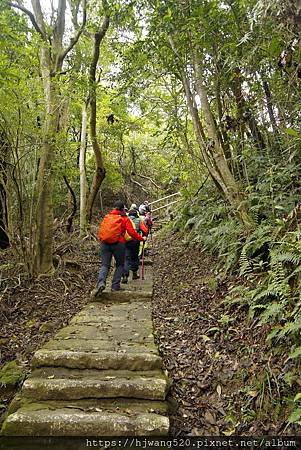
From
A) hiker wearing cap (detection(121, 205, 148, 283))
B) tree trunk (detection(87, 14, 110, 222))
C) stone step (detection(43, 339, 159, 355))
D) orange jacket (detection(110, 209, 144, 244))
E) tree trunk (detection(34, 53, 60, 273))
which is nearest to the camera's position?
stone step (detection(43, 339, 159, 355))

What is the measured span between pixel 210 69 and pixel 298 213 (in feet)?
15.7

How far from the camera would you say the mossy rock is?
4156mm

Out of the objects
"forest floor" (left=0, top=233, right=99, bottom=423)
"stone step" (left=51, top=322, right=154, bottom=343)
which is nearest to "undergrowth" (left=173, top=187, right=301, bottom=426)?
"stone step" (left=51, top=322, right=154, bottom=343)

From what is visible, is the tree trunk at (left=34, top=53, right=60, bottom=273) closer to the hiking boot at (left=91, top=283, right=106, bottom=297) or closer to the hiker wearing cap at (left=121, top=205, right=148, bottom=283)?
the hiking boot at (left=91, top=283, right=106, bottom=297)

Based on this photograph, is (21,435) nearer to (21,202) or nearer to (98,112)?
(21,202)

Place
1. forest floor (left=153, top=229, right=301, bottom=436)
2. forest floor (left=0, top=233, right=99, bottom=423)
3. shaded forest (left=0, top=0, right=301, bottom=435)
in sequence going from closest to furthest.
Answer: forest floor (left=153, top=229, right=301, bottom=436)
shaded forest (left=0, top=0, right=301, bottom=435)
forest floor (left=0, top=233, right=99, bottom=423)

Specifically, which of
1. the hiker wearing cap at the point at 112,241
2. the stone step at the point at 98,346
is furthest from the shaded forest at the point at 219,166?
the hiker wearing cap at the point at 112,241

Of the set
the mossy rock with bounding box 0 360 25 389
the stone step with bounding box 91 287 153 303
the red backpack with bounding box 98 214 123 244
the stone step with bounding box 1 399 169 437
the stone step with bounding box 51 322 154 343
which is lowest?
the stone step with bounding box 1 399 169 437

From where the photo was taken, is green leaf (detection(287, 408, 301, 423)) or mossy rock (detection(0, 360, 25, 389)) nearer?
green leaf (detection(287, 408, 301, 423))

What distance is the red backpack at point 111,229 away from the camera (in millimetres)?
7035

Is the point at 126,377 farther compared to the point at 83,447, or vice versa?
the point at 126,377

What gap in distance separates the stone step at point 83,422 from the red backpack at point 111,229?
3.90 meters

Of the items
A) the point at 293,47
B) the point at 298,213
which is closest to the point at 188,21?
the point at 293,47

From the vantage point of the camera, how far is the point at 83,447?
10.5 feet
